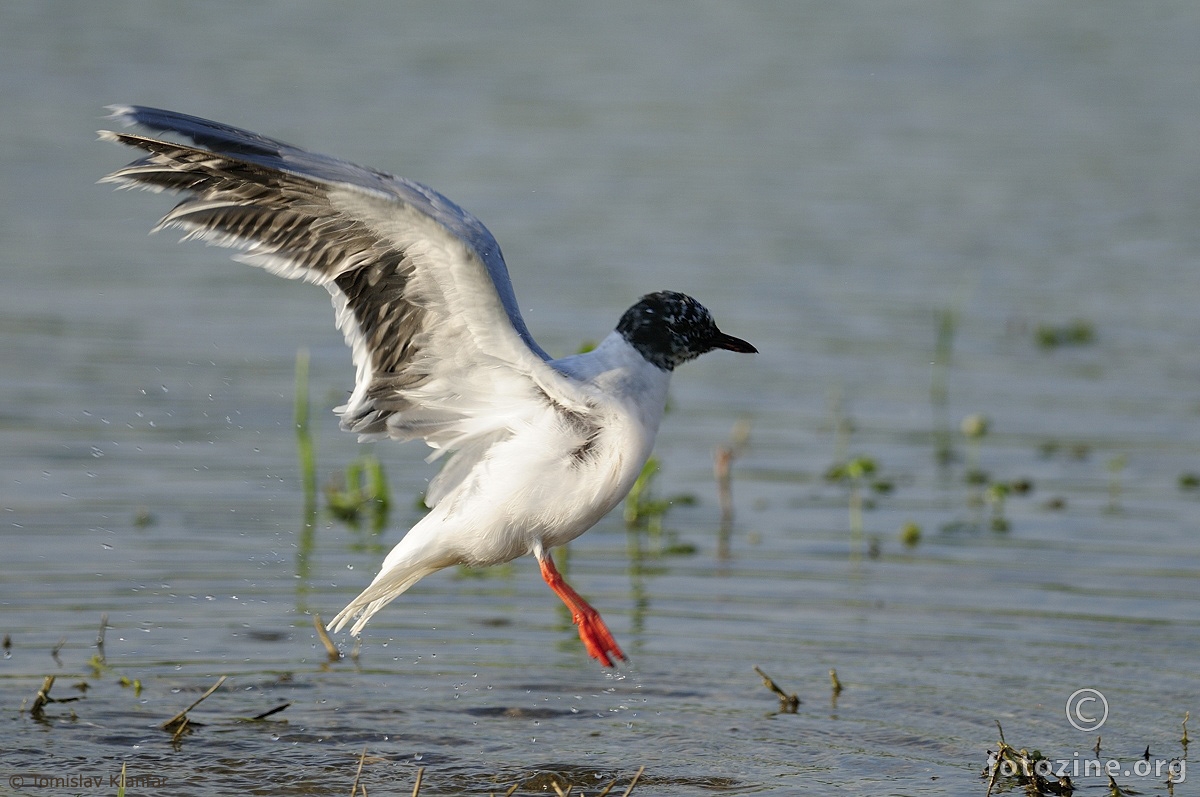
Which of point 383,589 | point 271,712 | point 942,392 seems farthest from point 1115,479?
point 271,712

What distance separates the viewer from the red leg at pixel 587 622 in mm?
6012

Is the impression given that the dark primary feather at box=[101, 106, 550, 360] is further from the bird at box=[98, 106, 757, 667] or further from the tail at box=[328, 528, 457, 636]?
the tail at box=[328, 528, 457, 636]

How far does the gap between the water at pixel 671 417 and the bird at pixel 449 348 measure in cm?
91

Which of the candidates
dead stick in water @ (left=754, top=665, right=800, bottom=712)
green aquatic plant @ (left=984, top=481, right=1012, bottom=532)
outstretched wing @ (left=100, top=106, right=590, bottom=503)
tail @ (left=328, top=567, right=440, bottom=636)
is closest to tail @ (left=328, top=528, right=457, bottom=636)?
tail @ (left=328, top=567, right=440, bottom=636)

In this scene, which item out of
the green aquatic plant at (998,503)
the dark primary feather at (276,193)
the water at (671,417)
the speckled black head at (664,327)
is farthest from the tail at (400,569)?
the green aquatic plant at (998,503)

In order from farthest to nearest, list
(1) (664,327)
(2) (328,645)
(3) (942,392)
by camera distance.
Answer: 1. (3) (942,392)
2. (2) (328,645)
3. (1) (664,327)

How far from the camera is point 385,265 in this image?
19.2 feet

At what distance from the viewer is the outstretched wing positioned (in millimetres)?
5559

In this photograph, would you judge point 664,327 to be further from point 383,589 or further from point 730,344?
point 383,589

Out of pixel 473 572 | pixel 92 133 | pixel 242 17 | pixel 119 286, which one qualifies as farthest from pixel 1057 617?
pixel 242 17

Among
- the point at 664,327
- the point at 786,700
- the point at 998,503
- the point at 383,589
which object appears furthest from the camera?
the point at 998,503

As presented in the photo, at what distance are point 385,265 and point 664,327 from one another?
0.95m

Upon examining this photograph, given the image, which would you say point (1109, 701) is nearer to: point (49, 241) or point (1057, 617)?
point (1057, 617)

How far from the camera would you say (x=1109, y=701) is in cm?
680
